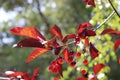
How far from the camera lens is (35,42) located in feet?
1.98

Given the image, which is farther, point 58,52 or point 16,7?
point 16,7

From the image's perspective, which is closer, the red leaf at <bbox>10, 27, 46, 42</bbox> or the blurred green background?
the red leaf at <bbox>10, 27, 46, 42</bbox>

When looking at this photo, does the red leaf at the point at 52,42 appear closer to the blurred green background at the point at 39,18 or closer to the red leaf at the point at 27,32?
the red leaf at the point at 27,32

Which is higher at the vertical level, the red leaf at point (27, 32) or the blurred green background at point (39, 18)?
the blurred green background at point (39, 18)

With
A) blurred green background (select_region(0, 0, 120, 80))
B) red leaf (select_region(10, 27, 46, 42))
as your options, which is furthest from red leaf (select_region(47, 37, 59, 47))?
blurred green background (select_region(0, 0, 120, 80))

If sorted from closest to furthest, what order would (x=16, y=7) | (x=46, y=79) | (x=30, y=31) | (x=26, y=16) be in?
(x=30, y=31)
(x=46, y=79)
(x=16, y=7)
(x=26, y=16)

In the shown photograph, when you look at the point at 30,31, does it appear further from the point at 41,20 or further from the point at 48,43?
the point at 41,20

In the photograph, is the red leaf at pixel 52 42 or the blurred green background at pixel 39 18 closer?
the red leaf at pixel 52 42

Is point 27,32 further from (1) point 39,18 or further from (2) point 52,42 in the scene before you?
(1) point 39,18

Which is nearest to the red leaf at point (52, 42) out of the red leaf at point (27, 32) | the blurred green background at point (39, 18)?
the red leaf at point (27, 32)

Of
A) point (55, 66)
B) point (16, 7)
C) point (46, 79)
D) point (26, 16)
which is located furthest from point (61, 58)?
point (26, 16)

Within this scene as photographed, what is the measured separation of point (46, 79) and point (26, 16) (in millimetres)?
2952

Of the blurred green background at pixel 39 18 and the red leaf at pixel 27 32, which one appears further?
the blurred green background at pixel 39 18

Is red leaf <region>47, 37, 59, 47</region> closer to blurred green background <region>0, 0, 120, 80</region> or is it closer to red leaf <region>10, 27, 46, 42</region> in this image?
red leaf <region>10, 27, 46, 42</region>
